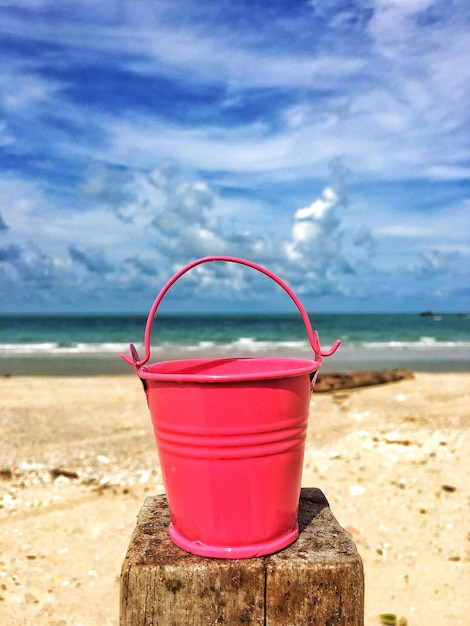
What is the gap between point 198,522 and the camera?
1733mm

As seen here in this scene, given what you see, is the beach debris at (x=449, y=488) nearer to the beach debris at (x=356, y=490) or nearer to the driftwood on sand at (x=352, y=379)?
the beach debris at (x=356, y=490)

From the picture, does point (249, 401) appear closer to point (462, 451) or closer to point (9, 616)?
point (9, 616)

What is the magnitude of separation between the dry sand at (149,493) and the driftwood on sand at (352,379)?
1.59 meters

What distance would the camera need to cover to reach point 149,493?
14.0 feet

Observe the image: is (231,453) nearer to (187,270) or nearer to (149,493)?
(187,270)

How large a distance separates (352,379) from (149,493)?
5863 mm

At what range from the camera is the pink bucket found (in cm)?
164

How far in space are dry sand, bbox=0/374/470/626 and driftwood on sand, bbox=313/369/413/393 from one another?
1593 mm

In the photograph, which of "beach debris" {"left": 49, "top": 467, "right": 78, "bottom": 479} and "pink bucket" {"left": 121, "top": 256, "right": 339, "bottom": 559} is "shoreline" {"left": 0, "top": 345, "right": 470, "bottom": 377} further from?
"pink bucket" {"left": 121, "top": 256, "right": 339, "bottom": 559}

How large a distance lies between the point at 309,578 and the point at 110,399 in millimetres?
7056

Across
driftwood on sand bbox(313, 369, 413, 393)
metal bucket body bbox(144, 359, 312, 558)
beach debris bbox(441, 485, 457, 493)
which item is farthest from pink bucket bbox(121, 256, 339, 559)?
driftwood on sand bbox(313, 369, 413, 393)

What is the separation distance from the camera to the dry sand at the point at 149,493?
116 inches

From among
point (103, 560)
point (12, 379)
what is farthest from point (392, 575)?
point (12, 379)

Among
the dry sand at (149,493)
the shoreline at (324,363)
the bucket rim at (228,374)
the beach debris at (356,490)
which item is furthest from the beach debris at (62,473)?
the shoreline at (324,363)
